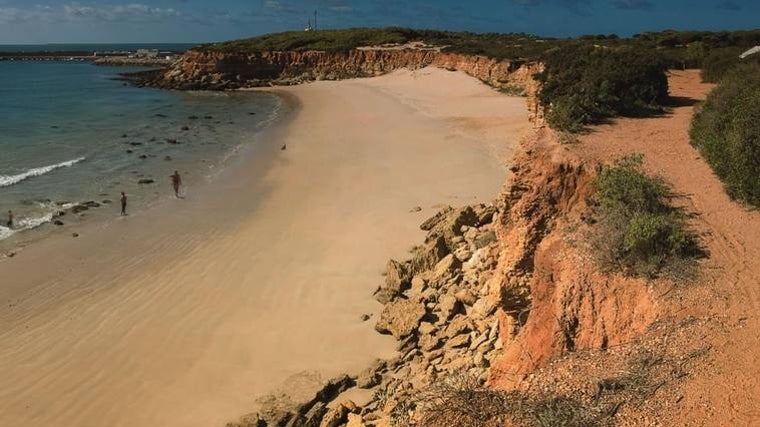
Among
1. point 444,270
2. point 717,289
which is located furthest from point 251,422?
point 717,289

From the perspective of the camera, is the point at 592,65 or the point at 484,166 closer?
the point at 592,65

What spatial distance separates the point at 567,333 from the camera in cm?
741

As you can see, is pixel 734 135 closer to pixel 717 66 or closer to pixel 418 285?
pixel 418 285

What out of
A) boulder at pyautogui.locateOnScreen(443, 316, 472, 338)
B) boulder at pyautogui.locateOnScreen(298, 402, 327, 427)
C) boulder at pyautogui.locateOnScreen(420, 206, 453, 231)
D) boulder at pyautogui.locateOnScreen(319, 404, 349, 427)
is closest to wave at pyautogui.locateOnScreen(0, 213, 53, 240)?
boulder at pyautogui.locateOnScreen(420, 206, 453, 231)

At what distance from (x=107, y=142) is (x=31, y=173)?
8.15 m

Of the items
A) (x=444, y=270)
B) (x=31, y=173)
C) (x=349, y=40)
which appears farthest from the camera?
(x=349, y=40)

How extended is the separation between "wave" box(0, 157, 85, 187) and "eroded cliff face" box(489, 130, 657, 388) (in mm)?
22846

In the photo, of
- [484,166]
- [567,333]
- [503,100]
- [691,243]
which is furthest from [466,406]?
[503,100]

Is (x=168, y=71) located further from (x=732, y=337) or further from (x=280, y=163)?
(x=732, y=337)

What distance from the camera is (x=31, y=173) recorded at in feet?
87.8

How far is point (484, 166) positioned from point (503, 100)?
1863 centimetres

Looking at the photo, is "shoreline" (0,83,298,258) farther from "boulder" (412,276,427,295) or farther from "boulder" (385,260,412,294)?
"boulder" (412,276,427,295)

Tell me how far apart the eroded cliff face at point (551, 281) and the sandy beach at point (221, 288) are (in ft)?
11.0

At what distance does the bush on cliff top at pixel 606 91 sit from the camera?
46.6 feet
